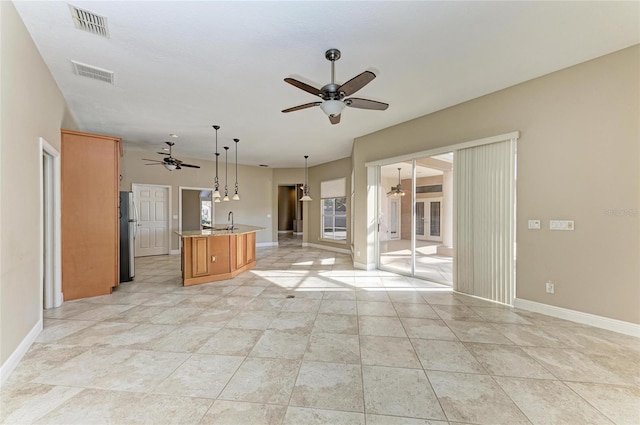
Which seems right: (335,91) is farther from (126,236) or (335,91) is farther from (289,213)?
(289,213)

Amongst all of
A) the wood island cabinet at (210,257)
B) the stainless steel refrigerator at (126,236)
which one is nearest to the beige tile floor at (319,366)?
the wood island cabinet at (210,257)

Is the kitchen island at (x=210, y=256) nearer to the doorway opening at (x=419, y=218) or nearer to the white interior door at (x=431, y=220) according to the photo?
the doorway opening at (x=419, y=218)

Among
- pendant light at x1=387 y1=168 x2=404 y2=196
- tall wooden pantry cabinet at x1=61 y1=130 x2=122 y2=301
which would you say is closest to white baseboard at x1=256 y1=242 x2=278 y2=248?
pendant light at x1=387 y1=168 x2=404 y2=196

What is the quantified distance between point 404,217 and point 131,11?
6581 mm

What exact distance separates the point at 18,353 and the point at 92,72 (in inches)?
126

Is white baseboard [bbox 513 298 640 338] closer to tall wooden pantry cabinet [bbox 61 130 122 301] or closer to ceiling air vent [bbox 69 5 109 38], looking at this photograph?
ceiling air vent [bbox 69 5 109 38]

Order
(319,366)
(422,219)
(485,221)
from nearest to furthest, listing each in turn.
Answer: (319,366) < (485,221) < (422,219)

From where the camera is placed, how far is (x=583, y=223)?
123 inches

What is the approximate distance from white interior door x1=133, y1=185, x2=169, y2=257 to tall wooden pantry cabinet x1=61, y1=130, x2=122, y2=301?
12.4ft

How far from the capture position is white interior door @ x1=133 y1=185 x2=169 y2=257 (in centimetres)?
757

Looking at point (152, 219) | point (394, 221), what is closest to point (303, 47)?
point (394, 221)

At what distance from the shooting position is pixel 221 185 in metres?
8.95

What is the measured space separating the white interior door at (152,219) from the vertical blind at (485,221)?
7.97 meters

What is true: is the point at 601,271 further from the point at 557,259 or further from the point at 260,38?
the point at 260,38
